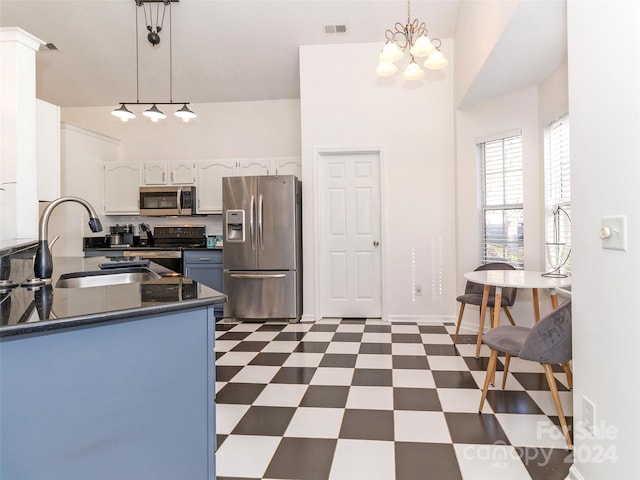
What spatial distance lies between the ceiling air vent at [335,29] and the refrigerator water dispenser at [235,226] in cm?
229

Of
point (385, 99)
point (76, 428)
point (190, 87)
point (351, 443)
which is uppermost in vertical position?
point (190, 87)

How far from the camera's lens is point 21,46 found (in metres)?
2.66

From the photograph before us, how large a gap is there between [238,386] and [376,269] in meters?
2.39

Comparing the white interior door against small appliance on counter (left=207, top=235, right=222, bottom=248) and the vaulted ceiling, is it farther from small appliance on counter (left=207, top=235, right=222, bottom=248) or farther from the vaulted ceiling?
small appliance on counter (left=207, top=235, right=222, bottom=248)

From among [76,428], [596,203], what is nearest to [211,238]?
[76,428]

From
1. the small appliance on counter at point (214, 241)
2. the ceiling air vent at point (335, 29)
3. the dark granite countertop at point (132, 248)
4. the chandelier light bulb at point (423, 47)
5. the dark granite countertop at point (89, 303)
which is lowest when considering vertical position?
the dark granite countertop at point (89, 303)

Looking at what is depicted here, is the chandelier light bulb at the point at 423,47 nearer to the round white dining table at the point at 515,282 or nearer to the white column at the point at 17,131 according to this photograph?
the round white dining table at the point at 515,282

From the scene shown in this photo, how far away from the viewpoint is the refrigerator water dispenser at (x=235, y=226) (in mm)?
4414

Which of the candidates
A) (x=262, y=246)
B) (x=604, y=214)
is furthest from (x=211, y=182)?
(x=604, y=214)

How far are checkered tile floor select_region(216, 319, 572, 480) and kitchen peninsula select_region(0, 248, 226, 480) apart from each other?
56cm

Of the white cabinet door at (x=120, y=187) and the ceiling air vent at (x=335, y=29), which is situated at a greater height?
Answer: the ceiling air vent at (x=335, y=29)

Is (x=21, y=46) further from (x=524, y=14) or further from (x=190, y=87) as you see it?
(x=524, y=14)

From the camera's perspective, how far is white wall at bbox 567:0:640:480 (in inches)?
48.2

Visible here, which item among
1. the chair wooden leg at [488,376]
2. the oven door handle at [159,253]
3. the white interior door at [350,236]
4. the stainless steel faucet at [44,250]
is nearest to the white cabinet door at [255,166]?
the white interior door at [350,236]
